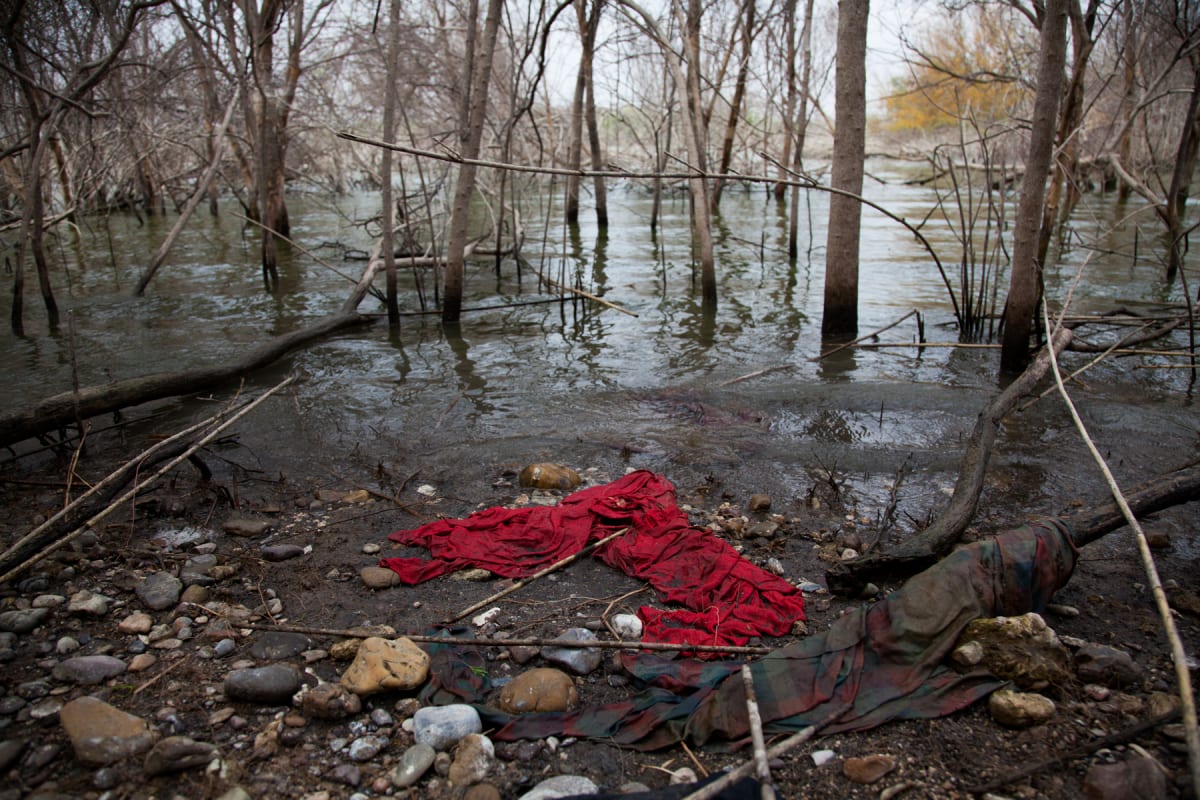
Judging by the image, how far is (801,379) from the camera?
649cm

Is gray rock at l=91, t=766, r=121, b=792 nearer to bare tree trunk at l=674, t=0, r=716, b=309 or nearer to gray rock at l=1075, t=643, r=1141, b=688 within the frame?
gray rock at l=1075, t=643, r=1141, b=688

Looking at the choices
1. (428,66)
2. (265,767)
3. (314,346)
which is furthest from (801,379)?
(428,66)

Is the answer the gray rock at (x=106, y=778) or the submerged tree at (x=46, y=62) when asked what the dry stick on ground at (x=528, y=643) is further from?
the submerged tree at (x=46, y=62)

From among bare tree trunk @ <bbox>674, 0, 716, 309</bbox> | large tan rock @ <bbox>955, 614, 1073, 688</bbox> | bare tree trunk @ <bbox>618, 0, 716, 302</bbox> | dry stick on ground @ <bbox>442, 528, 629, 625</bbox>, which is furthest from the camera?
bare tree trunk @ <bbox>674, 0, 716, 309</bbox>

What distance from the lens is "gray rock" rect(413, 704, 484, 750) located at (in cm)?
244

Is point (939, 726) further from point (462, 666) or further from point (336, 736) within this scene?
point (336, 736)

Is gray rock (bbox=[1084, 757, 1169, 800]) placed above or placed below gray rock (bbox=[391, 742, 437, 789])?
above

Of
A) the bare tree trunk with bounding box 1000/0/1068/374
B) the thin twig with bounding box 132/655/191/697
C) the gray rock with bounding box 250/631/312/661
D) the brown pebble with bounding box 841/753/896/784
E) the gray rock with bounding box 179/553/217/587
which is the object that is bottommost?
the brown pebble with bounding box 841/753/896/784

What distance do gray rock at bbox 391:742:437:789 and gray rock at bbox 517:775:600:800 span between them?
0.31 meters

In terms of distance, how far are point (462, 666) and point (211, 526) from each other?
Result: 188 cm

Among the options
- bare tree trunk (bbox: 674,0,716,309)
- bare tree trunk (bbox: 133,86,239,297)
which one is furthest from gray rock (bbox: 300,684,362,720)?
bare tree trunk (bbox: 133,86,239,297)

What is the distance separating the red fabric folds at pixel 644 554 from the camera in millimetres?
3088

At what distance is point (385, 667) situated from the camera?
8.80 ft

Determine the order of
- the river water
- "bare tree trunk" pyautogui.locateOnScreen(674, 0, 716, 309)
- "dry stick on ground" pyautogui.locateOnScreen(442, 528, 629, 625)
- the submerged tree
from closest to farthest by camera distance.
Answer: "dry stick on ground" pyautogui.locateOnScreen(442, 528, 629, 625), the river water, the submerged tree, "bare tree trunk" pyautogui.locateOnScreen(674, 0, 716, 309)
